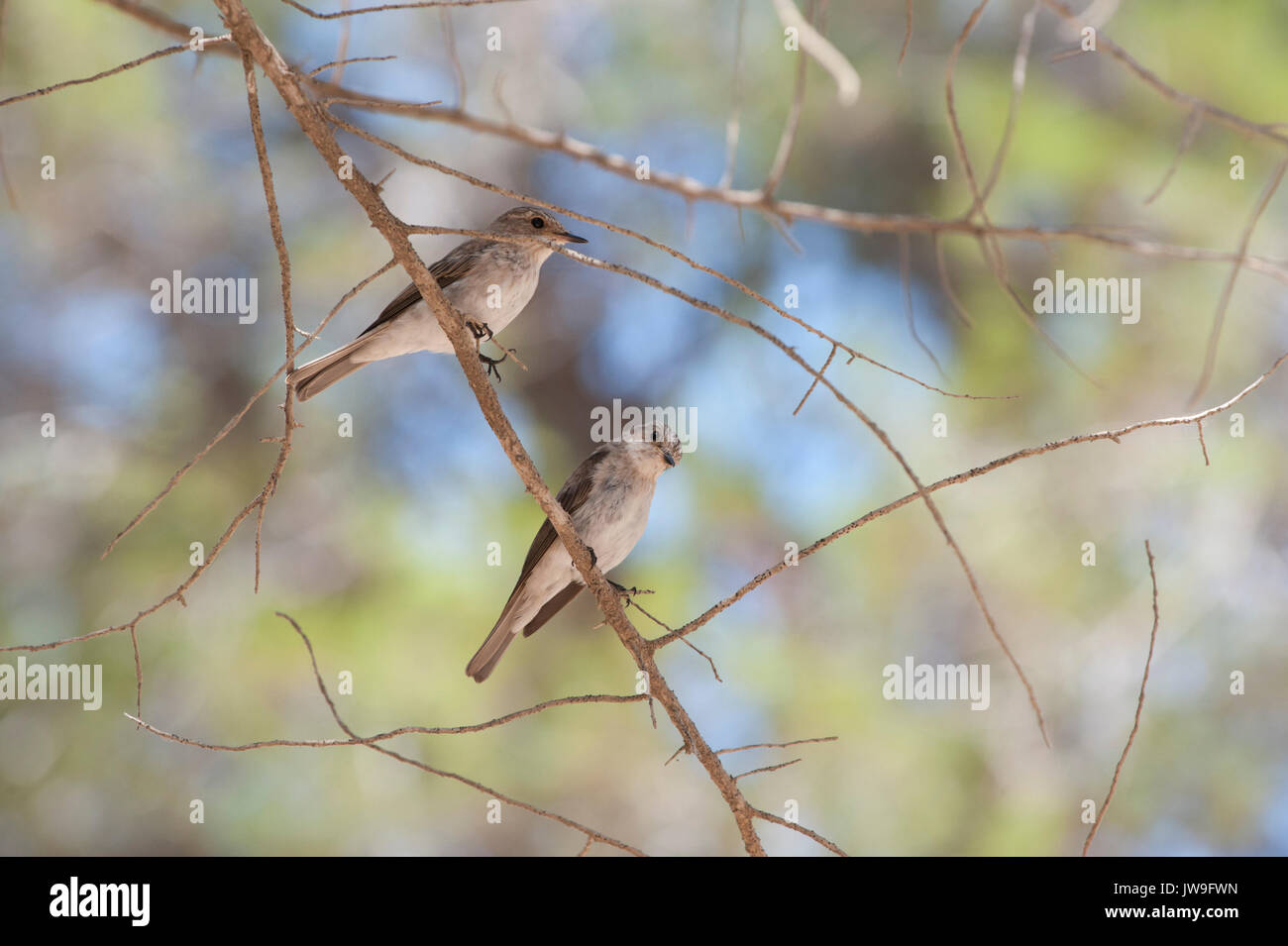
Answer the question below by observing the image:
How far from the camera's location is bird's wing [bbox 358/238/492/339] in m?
4.29

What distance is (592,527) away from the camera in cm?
464

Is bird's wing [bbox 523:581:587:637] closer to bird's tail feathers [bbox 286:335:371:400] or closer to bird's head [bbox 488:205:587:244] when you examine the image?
bird's tail feathers [bbox 286:335:371:400]

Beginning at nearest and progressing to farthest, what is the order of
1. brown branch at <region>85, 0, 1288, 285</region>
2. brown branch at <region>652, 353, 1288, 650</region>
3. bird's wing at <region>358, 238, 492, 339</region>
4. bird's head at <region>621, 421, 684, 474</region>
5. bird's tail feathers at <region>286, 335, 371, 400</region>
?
1. brown branch at <region>85, 0, 1288, 285</region>
2. brown branch at <region>652, 353, 1288, 650</region>
3. bird's tail feathers at <region>286, 335, 371, 400</region>
4. bird's wing at <region>358, 238, 492, 339</region>
5. bird's head at <region>621, 421, 684, 474</region>

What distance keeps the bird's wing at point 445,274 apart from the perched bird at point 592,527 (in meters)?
1.00

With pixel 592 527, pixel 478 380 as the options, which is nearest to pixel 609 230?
pixel 478 380

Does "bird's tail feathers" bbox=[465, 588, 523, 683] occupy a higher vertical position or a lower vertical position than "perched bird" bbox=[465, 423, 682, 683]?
lower

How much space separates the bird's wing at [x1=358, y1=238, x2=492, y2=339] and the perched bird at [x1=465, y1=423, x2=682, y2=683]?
997mm

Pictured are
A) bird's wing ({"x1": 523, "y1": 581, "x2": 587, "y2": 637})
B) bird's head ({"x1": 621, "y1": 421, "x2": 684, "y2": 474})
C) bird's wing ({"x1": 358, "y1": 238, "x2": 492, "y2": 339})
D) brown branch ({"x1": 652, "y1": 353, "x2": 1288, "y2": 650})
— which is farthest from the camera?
bird's head ({"x1": 621, "y1": 421, "x2": 684, "y2": 474})

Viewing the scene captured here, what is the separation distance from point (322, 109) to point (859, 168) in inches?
229

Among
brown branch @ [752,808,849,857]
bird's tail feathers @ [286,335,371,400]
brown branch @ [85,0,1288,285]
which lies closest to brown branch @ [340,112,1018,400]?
brown branch @ [85,0,1288,285]

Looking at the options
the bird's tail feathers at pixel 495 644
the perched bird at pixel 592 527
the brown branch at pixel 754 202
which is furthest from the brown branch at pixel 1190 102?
the bird's tail feathers at pixel 495 644

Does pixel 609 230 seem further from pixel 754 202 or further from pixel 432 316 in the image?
pixel 432 316

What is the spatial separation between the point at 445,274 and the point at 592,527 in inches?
47.0

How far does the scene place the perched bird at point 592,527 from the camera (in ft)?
14.3
